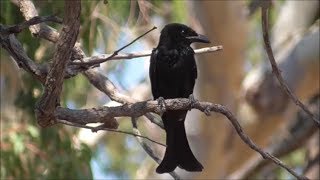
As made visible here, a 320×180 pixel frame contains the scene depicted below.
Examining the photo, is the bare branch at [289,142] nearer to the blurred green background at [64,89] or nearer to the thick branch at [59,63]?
the blurred green background at [64,89]

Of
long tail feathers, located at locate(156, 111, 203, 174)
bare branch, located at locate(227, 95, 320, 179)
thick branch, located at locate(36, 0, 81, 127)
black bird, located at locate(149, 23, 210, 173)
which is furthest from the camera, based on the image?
bare branch, located at locate(227, 95, 320, 179)

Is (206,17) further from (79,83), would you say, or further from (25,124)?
(25,124)

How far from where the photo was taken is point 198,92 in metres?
6.18

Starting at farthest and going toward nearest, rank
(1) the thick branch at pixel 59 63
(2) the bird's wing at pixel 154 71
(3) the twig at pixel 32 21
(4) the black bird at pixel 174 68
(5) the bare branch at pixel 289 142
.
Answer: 1. (5) the bare branch at pixel 289 142
2. (2) the bird's wing at pixel 154 71
3. (4) the black bird at pixel 174 68
4. (3) the twig at pixel 32 21
5. (1) the thick branch at pixel 59 63

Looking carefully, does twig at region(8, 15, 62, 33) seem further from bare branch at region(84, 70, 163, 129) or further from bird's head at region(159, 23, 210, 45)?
bird's head at region(159, 23, 210, 45)

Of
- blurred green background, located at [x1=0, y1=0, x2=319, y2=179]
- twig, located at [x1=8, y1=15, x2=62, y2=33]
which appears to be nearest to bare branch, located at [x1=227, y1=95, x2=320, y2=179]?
blurred green background, located at [x1=0, y1=0, x2=319, y2=179]

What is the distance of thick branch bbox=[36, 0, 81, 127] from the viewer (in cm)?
237

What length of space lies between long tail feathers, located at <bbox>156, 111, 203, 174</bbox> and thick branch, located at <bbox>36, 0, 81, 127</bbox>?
842 millimetres

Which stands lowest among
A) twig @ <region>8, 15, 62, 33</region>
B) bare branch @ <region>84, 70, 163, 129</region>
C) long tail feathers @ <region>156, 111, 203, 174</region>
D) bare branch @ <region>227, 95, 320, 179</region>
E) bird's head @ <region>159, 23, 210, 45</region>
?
bare branch @ <region>227, 95, 320, 179</region>

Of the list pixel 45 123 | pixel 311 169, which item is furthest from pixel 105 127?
Result: pixel 311 169

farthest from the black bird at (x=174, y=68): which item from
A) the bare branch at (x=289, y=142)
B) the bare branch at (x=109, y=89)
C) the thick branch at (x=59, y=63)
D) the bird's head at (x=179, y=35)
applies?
the bare branch at (x=289, y=142)

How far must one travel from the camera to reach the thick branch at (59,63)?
2373mm

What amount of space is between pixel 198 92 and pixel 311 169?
124 cm

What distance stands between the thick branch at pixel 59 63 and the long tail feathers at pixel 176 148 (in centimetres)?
84
